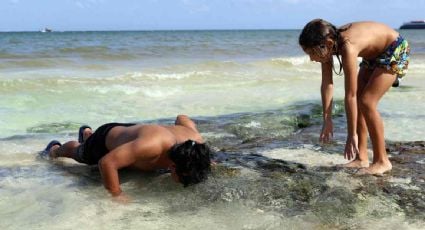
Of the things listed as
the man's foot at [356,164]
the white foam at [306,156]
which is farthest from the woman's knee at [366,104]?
the white foam at [306,156]

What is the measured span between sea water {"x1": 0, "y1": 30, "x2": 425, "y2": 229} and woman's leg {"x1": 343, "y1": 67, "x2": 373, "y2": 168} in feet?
0.76

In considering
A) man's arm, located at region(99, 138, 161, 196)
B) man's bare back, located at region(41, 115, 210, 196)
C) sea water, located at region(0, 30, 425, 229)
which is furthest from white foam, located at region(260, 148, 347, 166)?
man's arm, located at region(99, 138, 161, 196)

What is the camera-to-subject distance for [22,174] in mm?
3846

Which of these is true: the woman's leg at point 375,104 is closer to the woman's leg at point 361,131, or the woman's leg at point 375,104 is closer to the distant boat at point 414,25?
the woman's leg at point 361,131

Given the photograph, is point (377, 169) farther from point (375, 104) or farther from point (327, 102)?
point (327, 102)

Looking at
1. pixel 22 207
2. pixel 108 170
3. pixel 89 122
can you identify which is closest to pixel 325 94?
pixel 108 170

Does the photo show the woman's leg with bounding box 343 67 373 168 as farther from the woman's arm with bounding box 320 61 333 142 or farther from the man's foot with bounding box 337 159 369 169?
the woman's arm with bounding box 320 61 333 142

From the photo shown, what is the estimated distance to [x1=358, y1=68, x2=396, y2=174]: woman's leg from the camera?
3.70 m

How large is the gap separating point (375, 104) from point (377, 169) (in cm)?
49

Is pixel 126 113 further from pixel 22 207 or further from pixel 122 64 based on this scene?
pixel 122 64

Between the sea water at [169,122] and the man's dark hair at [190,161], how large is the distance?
10 centimetres

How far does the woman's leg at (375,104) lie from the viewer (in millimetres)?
3697

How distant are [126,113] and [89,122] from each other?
870 mm

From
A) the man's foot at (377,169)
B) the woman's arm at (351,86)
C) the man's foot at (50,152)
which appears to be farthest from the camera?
the man's foot at (50,152)
